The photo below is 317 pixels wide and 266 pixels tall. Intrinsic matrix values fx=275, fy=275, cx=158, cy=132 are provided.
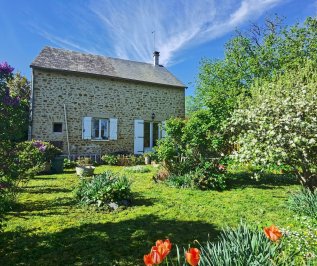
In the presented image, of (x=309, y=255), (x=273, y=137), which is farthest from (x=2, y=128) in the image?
(x=273, y=137)

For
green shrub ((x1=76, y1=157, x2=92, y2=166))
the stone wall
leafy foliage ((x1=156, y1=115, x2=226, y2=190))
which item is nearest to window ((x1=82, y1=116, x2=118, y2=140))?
the stone wall

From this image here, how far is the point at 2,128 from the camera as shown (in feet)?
13.0

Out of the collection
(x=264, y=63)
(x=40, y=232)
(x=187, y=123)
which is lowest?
(x=40, y=232)

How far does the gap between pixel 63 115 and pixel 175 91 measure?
797 cm

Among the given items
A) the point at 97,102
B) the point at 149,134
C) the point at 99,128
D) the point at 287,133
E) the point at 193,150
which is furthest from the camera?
the point at 149,134

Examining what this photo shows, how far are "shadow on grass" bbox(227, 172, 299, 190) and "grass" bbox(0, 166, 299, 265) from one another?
49 centimetres

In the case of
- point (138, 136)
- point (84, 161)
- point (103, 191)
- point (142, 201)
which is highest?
point (138, 136)

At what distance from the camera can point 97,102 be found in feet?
54.5

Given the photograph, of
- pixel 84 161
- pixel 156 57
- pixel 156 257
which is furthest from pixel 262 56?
pixel 156 257

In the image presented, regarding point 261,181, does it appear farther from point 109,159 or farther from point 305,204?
point 109,159

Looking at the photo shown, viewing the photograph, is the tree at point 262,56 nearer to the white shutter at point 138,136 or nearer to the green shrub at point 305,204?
the white shutter at point 138,136

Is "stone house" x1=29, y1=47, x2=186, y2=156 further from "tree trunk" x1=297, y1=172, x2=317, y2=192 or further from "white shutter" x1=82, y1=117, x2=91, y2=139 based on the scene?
"tree trunk" x1=297, y1=172, x2=317, y2=192

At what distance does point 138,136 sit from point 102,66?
5.07 m

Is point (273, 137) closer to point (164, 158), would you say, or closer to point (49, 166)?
point (164, 158)
